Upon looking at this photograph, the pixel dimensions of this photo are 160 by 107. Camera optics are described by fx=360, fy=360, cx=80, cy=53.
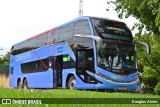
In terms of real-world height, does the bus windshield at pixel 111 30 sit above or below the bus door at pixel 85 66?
above

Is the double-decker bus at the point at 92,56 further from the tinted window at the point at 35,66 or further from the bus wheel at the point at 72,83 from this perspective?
the tinted window at the point at 35,66

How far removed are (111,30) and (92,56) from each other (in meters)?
1.77

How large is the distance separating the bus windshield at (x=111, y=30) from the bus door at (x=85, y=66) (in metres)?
1.04

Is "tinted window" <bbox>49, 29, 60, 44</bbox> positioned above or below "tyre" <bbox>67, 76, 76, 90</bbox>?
above

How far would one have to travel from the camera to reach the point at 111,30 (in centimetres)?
1730

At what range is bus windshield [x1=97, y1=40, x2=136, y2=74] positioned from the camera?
54.2 feet

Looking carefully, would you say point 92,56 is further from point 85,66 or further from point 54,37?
point 54,37

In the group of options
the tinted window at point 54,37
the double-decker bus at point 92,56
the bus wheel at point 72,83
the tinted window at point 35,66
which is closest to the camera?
the double-decker bus at point 92,56

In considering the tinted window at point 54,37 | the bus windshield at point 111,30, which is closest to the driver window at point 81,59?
the bus windshield at point 111,30

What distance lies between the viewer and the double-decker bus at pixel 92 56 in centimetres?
1650

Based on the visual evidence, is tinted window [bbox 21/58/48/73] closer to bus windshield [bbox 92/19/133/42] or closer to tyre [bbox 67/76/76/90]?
tyre [bbox 67/76/76/90]

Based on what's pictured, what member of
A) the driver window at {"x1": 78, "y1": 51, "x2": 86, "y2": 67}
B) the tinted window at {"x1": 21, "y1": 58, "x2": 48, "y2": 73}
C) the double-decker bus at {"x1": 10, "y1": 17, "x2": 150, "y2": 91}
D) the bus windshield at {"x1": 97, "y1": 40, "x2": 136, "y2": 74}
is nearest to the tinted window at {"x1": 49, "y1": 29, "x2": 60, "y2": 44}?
the double-decker bus at {"x1": 10, "y1": 17, "x2": 150, "y2": 91}

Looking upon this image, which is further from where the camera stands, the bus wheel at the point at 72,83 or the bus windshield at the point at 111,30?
the bus wheel at the point at 72,83

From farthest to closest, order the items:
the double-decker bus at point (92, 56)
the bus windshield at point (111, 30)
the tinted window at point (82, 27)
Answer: the bus windshield at point (111, 30) < the tinted window at point (82, 27) < the double-decker bus at point (92, 56)
